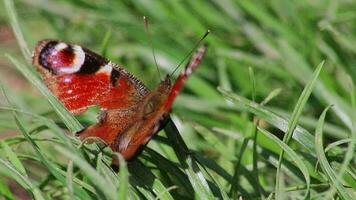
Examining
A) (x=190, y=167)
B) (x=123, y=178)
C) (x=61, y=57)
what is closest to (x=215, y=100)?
(x=61, y=57)

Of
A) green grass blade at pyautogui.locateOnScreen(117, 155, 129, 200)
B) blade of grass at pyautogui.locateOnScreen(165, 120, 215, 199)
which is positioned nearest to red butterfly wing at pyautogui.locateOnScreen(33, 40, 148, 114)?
blade of grass at pyautogui.locateOnScreen(165, 120, 215, 199)

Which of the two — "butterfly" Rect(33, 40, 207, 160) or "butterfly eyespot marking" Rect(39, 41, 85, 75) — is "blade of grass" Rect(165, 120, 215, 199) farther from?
"butterfly eyespot marking" Rect(39, 41, 85, 75)

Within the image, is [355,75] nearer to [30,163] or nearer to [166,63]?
[166,63]

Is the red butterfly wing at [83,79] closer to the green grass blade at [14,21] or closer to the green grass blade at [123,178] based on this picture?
the green grass blade at [14,21]

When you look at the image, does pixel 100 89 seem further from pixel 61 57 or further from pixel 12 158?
pixel 12 158

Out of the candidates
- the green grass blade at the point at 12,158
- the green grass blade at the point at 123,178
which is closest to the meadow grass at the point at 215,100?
the green grass blade at the point at 12,158

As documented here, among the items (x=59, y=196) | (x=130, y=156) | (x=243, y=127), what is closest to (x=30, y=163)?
(x=59, y=196)

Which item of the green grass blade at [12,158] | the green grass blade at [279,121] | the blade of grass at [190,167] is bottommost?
the green grass blade at [12,158]
